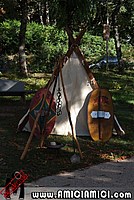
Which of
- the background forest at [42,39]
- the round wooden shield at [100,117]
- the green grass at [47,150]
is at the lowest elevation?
the green grass at [47,150]

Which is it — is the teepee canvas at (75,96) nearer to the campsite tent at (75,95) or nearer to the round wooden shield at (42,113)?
the campsite tent at (75,95)

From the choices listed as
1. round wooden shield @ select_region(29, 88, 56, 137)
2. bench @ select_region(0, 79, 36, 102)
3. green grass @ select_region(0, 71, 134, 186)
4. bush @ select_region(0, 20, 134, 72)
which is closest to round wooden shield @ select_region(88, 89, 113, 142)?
green grass @ select_region(0, 71, 134, 186)

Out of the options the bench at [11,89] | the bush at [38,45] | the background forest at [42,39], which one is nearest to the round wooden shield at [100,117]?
the bench at [11,89]

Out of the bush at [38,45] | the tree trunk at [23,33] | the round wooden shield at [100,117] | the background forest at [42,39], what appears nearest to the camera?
the round wooden shield at [100,117]

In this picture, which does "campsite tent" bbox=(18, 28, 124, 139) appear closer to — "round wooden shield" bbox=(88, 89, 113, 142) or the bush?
"round wooden shield" bbox=(88, 89, 113, 142)

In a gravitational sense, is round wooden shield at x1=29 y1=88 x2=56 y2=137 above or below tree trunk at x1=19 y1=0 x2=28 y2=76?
below

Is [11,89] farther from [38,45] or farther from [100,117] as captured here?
[38,45]

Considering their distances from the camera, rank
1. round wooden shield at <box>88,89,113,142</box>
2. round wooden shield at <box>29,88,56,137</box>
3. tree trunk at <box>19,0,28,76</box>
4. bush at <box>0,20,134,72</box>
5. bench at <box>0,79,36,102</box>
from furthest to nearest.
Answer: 1. bush at <box>0,20,134,72</box>
2. tree trunk at <box>19,0,28,76</box>
3. bench at <box>0,79,36,102</box>
4. round wooden shield at <box>88,89,113,142</box>
5. round wooden shield at <box>29,88,56,137</box>

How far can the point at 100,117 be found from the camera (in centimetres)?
1183

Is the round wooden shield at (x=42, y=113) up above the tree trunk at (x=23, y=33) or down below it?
below

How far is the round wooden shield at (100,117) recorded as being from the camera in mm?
11820

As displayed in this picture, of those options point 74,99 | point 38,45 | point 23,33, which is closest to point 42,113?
point 74,99

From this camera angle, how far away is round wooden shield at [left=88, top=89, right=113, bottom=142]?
11820 millimetres

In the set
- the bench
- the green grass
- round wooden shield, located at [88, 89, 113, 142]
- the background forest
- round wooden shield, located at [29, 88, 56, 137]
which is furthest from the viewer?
the background forest
